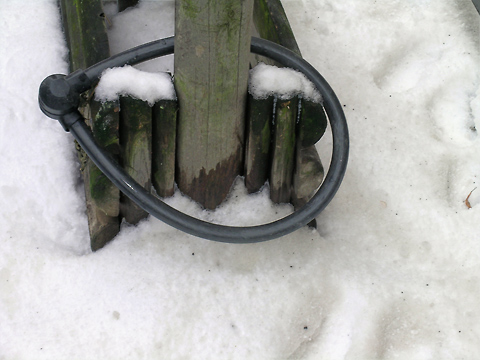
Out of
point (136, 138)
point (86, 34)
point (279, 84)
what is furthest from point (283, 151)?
point (86, 34)

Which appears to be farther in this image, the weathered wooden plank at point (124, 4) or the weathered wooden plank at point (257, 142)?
the weathered wooden plank at point (124, 4)

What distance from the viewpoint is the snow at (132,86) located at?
63.7 inches

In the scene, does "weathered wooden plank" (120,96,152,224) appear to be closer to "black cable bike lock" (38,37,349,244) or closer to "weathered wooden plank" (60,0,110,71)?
"black cable bike lock" (38,37,349,244)

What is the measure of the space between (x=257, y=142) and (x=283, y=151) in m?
0.09

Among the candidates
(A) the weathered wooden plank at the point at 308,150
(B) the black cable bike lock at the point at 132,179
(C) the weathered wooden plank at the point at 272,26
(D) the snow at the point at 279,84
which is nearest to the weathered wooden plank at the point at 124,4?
(C) the weathered wooden plank at the point at 272,26

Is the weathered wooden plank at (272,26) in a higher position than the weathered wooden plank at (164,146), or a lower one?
higher

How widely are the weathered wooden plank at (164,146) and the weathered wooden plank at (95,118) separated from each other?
13 centimetres

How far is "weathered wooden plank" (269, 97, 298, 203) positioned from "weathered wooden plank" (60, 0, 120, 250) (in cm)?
51

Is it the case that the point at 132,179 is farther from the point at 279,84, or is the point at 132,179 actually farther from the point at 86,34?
the point at 86,34

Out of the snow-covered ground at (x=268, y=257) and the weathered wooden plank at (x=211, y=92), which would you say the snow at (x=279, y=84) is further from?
the snow-covered ground at (x=268, y=257)

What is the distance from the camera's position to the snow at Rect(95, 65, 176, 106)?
1618mm

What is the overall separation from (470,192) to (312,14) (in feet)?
3.93

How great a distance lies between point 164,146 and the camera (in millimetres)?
1757

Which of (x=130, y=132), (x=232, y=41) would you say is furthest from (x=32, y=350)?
(x=232, y=41)
